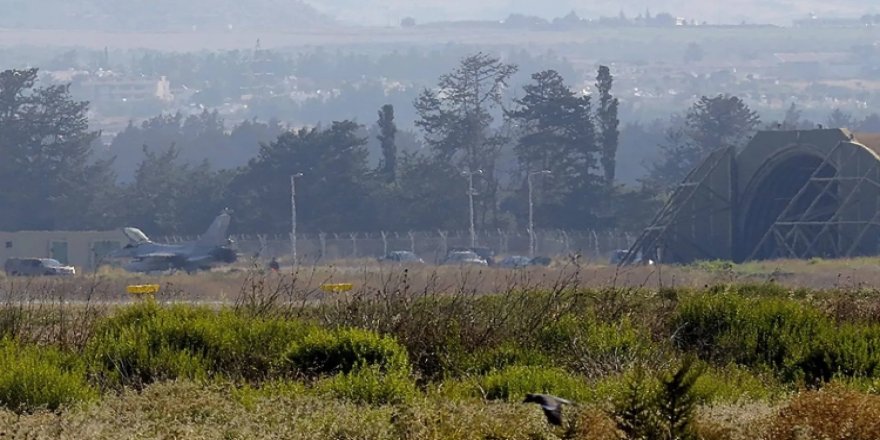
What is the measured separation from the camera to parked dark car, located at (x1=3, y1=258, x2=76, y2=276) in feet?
192

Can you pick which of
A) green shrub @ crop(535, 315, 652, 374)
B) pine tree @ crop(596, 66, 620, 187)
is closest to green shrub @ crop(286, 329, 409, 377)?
green shrub @ crop(535, 315, 652, 374)

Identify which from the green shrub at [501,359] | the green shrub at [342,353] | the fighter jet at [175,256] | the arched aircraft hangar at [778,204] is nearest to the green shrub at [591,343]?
the green shrub at [501,359]

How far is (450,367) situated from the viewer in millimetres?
18141

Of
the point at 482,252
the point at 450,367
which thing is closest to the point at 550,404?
the point at 450,367

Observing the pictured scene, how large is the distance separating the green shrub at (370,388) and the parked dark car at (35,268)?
43446mm

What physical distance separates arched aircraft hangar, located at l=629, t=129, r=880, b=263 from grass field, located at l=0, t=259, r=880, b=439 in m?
34.7

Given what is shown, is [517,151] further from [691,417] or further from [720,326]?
[691,417]

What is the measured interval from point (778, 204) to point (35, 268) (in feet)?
94.6

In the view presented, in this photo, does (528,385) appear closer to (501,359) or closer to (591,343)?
(501,359)

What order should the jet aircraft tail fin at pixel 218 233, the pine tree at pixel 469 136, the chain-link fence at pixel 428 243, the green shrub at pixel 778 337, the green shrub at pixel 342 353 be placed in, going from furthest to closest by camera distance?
the pine tree at pixel 469 136 → the chain-link fence at pixel 428 243 → the jet aircraft tail fin at pixel 218 233 → the green shrub at pixel 778 337 → the green shrub at pixel 342 353

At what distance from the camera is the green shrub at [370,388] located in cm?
1448

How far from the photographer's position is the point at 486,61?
373ft

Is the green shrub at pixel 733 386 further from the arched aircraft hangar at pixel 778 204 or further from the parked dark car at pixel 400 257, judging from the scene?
the parked dark car at pixel 400 257

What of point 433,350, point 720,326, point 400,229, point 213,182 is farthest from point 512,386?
point 213,182
